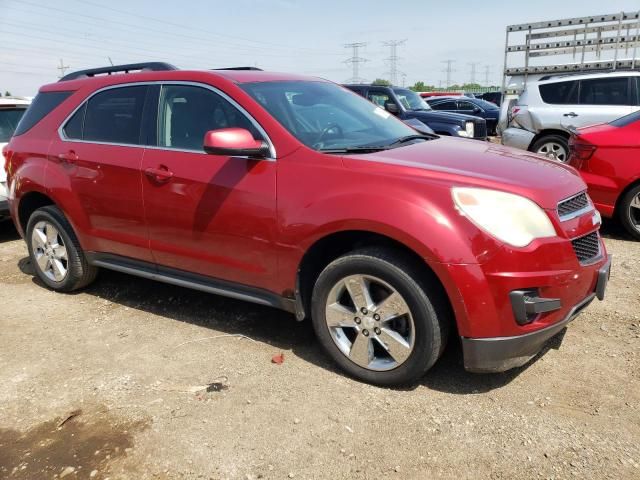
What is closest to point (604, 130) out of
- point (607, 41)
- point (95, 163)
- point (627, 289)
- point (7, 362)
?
point (627, 289)

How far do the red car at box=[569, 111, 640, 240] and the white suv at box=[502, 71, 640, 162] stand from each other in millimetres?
2607

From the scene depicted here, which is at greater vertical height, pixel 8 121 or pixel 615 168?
pixel 8 121

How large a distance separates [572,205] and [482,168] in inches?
20.7

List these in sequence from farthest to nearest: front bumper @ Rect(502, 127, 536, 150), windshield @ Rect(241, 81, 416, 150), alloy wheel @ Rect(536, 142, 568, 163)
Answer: front bumper @ Rect(502, 127, 536, 150) < alloy wheel @ Rect(536, 142, 568, 163) < windshield @ Rect(241, 81, 416, 150)

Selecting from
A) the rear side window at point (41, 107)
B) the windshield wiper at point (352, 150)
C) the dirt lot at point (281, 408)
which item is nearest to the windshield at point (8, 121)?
the rear side window at point (41, 107)

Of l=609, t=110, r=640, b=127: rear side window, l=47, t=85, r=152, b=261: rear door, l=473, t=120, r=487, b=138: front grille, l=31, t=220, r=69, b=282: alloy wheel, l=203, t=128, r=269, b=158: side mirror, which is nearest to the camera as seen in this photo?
l=203, t=128, r=269, b=158: side mirror

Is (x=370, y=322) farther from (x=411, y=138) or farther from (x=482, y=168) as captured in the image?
(x=411, y=138)

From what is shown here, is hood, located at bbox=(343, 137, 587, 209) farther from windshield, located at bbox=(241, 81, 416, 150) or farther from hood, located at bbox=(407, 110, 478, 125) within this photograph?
hood, located at bbox=(407, 110, 478, 125)

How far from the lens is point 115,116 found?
13.2 feet

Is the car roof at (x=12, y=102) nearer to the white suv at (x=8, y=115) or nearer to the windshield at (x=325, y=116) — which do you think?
the white suv at (x=8, y=115)

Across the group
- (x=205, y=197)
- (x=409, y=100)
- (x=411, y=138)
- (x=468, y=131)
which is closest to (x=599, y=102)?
(x=468, y=131)

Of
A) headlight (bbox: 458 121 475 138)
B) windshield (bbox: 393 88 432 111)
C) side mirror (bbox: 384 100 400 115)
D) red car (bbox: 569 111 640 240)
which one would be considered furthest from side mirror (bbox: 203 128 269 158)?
windshield (bbox: 393 88 432 111)

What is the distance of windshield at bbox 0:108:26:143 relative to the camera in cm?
675

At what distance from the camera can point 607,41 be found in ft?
39.9
